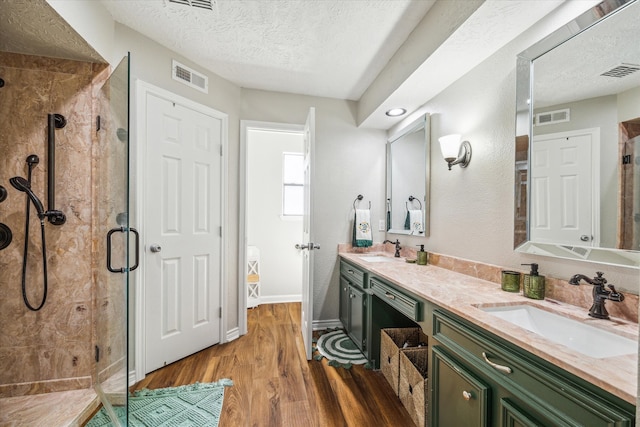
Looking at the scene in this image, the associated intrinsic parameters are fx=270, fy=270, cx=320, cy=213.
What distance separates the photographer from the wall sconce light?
1865 mm

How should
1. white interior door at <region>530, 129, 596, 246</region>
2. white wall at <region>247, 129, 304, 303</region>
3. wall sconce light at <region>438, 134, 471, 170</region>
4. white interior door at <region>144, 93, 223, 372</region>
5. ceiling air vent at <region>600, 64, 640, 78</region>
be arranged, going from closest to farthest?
ceiling air vent at <region>600, 64, 640, 78</region> → white interior door at <region>530, 129, 596, 246</region> → wall sconce light at <region>438, 134, 471, 170</region> → white interior door at <region>144, 93, 223, 372</region> → white wall at <region>247, 129, 304, 303</region>

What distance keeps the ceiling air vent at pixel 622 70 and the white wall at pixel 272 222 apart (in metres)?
3.15

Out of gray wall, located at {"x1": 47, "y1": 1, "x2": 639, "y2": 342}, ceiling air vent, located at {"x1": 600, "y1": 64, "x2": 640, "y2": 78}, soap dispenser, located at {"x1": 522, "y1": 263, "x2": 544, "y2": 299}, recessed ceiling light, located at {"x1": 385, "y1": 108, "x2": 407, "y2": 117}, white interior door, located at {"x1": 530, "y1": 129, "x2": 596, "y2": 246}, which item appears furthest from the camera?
recessed ceiling light, located at {"x1": 385, "y1": 108, "x2": 407, "y2": 117}

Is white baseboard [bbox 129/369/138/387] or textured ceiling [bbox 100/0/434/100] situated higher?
textured ceiling [bbox 100/0/434/100]

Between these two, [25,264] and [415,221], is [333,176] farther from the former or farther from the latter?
[25,264]

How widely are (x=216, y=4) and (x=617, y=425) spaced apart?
2.49 meters

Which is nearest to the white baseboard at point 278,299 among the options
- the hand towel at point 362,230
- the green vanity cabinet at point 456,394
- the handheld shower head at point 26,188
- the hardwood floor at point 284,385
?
the hardwood floor at point 284,385

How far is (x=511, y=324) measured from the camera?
3.27ft

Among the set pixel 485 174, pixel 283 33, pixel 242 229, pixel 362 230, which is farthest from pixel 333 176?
pixel 485 174

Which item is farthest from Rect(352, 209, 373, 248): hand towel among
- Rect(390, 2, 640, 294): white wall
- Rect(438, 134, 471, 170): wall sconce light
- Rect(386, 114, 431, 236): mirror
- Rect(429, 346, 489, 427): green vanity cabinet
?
Rect(429, 346, 489, 427): green vanity cabinet

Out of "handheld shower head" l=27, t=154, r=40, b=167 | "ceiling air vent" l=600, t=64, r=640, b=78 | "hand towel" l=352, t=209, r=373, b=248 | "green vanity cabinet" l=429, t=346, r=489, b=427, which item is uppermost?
"ceiling air vent" l=600, t=64, r=640, b=78

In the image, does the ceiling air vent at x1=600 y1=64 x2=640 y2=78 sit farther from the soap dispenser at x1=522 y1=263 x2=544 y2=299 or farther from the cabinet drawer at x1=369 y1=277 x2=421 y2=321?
the cabinet drawer at x1=369 y1=277 x2=421 y2=321

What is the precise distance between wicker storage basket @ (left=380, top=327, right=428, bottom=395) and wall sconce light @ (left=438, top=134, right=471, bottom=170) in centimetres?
126

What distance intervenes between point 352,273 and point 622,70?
205 cm
